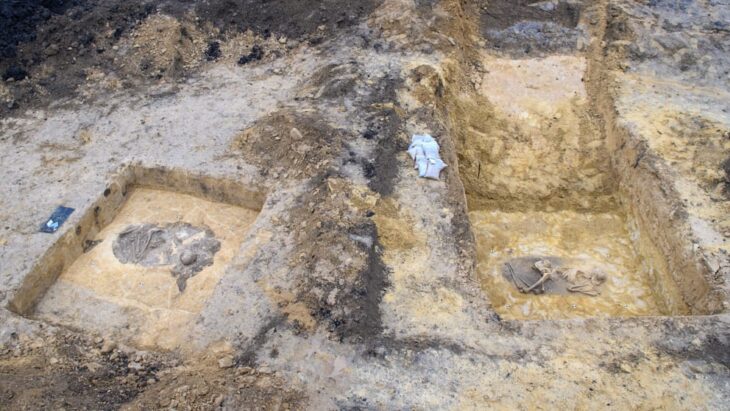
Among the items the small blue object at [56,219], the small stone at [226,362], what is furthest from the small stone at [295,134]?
the small stone at [226,362]

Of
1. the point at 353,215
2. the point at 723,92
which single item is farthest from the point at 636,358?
the point at 723,92

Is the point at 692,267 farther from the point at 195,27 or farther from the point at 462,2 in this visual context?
the point at 195,27

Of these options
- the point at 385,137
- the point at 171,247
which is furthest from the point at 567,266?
the point at 171,247

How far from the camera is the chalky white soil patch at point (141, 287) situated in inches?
208

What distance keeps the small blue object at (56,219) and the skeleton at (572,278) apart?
499cm

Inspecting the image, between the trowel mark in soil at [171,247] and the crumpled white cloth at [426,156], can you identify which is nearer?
the trowel mark in soil at [171,247]

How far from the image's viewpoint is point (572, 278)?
6.63 m

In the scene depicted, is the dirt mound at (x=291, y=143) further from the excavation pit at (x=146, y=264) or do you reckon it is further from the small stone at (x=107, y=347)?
the small stone at (x=107, y=347)

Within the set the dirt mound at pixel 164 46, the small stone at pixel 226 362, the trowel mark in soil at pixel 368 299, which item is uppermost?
the dirt mound at pixel 164 46

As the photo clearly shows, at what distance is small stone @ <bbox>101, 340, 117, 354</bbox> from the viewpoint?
4.85 m

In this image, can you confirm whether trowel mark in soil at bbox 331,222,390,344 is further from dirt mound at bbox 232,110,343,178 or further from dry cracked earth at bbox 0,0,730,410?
dirt mound at bbox 232,110,343,178

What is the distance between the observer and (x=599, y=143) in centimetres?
761

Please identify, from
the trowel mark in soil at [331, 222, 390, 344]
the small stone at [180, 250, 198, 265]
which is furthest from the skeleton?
the small stone at [180, 250, 198, 265]

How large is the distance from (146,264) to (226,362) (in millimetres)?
1898
